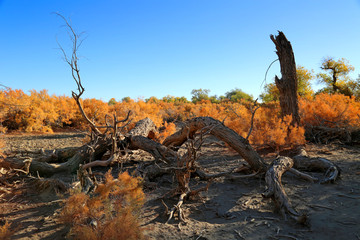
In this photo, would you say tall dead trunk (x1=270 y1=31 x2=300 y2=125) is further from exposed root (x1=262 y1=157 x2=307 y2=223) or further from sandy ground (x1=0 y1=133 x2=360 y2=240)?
exposed root (x1=262 y1=157 x2=307 y2=223)

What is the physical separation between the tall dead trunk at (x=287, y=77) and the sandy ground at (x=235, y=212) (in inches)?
117

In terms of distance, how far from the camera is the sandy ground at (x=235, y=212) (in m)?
2.80

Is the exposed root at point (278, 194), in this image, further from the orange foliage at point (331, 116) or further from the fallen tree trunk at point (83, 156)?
the orange foliage at point (331, 116)

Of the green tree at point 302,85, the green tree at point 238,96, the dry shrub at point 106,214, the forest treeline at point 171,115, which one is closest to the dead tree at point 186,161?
the dry shrub at point 106,214

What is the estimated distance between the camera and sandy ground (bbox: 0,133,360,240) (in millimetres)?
2799

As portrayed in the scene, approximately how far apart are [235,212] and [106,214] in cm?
182

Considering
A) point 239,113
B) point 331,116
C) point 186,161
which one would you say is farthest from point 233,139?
point 239,113

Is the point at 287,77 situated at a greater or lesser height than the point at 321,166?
greater

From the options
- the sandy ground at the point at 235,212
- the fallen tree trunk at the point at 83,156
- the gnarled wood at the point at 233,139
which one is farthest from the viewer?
the fallen tree trunk at the point at 83,156

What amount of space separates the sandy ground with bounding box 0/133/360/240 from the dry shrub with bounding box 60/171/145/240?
305mm

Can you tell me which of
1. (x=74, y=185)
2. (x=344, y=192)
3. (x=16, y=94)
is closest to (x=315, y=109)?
(x=344, y=192)

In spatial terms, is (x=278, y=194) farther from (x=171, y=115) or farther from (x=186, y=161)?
(x=171, y=115)

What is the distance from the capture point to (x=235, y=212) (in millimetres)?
3369

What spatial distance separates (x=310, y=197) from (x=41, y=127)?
482 inches
